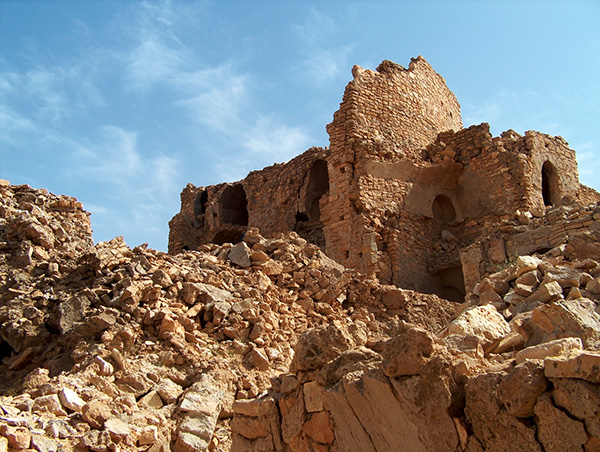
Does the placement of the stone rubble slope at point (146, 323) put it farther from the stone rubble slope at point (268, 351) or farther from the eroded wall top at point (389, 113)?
the eroded wall top at point (389, 113)

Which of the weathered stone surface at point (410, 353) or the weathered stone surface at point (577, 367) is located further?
the weathered stone surface at point (410, 353)

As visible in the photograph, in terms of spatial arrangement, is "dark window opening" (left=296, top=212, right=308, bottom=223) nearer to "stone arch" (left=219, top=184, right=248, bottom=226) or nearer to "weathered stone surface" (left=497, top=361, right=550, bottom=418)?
"stone arch" (left=219, top=184, right=248, bottom=226)

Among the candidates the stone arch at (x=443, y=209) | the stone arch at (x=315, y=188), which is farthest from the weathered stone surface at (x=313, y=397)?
the stone arch at (x=315, y=188)

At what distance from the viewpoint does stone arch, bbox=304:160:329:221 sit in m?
17.6

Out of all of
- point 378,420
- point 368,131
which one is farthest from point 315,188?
point 378,420

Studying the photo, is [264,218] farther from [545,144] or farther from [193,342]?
[193,342]

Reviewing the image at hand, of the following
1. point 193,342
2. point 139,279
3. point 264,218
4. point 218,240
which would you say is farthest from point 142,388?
point 218,240

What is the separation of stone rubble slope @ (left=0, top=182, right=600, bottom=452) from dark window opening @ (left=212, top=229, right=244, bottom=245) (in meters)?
10.3

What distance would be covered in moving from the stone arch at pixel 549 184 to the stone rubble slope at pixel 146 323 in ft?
19.5

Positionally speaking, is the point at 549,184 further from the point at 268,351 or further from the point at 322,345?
the point at 322,345

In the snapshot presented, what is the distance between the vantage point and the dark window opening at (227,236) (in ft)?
65.8

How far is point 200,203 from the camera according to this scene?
21.5 metres

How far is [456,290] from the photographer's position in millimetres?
13156

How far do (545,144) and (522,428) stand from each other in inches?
489
